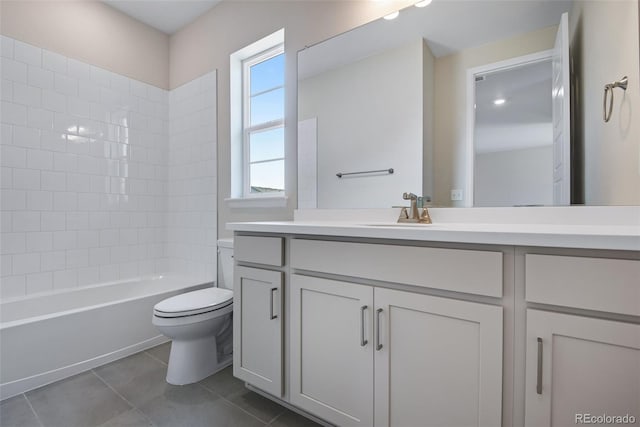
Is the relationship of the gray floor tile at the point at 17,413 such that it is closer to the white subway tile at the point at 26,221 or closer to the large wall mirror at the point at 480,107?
the white subway tile at the point at 26,221

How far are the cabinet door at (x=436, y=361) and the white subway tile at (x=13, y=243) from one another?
8.12ft

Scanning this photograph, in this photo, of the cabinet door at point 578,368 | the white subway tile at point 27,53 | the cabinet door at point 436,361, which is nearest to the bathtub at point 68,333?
the white subway tile at point 27,53

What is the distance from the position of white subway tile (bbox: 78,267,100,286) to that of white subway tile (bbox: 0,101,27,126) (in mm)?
1117

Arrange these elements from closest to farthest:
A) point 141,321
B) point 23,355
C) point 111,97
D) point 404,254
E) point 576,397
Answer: point 576,397, point 404,254, point 23,355, point 141,321, point 111,97

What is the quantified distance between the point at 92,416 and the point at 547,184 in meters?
2.26

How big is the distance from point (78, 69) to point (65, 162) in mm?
739

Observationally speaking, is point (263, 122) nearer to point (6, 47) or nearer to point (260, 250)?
point (260, 250)

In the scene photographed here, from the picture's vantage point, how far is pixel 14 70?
2.05 meters

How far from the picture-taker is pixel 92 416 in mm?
1396

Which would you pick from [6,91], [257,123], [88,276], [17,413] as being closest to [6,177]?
[6,91]

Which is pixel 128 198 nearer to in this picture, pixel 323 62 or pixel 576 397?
pixel 323 62

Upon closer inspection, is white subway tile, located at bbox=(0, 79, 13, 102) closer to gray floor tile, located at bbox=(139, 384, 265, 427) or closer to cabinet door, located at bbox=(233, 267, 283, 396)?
cabinet door, located at bbox=(233, 267, 283, 396)

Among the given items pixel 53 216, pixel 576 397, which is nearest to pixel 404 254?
pixel 576 397

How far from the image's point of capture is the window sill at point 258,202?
209 cm
